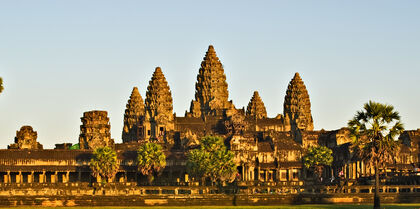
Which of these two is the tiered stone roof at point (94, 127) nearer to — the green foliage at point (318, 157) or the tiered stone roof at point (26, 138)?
the tiered stone roof at point (26, 138)

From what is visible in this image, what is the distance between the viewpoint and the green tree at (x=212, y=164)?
134 meters

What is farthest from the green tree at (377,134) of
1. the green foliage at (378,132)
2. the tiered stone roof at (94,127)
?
the tiered stone roof at (94,127)

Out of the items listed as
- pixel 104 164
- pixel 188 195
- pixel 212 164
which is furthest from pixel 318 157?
pixel 188 195

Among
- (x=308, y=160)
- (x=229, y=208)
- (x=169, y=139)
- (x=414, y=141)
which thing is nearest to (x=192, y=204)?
(x=229, y=208)

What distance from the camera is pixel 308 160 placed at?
153875 millimetres

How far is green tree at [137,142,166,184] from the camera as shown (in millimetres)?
147125

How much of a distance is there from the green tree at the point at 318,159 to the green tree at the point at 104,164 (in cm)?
3022

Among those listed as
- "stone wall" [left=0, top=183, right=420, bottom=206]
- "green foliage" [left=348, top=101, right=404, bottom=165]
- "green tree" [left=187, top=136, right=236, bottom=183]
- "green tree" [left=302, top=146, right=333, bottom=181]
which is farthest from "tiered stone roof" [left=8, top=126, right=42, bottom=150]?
"green foliage" [left=348, top=101, right=404, bottom=165]

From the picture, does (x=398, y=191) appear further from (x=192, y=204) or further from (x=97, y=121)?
(x=97, y=121)

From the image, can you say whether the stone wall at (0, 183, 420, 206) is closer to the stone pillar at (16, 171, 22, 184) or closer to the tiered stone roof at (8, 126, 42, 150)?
the stone pillar at (16, 171, 22, 184)

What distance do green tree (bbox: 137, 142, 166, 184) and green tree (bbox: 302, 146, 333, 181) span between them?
74.9 ft

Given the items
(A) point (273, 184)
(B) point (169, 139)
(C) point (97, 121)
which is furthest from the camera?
(B) point (169, 139)

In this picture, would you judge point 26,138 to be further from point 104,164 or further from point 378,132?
point 378,132

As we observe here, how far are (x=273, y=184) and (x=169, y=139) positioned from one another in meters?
73.1
